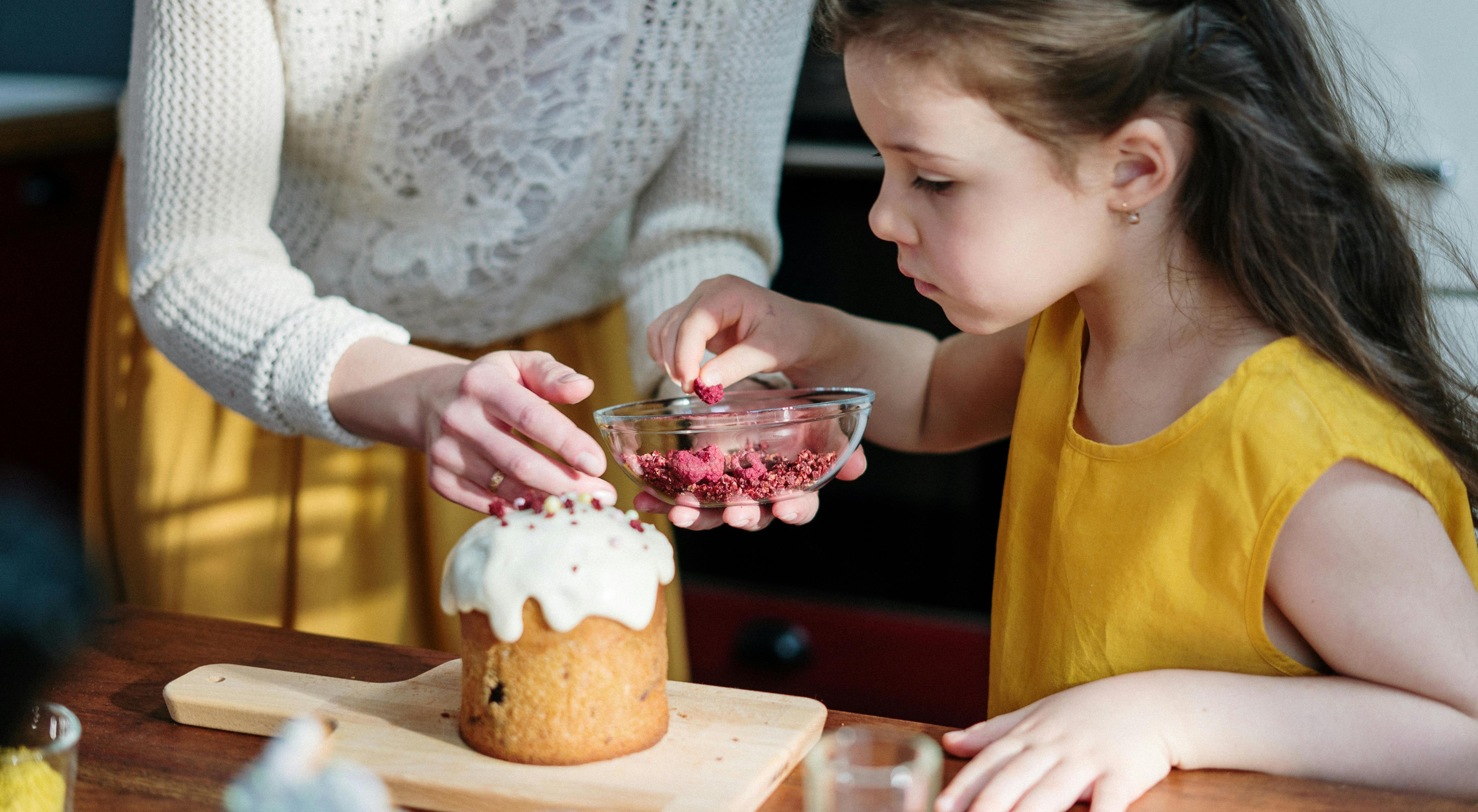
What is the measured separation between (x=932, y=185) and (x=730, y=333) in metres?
0.31

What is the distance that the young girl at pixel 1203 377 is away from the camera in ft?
2.62

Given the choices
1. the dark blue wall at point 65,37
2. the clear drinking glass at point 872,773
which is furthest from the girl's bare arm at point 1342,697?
the dark blue wall at point 65,37

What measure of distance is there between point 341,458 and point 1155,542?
0.90m

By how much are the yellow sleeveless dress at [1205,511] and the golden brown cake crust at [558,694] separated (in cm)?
38

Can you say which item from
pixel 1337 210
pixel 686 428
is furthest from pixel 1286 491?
pixel 686 428

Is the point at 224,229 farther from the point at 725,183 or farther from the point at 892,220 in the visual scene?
the point at 892,220

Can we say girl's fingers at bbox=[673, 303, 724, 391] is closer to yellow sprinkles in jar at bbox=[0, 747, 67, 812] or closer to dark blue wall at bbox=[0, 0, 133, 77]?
yellow sprinkles in jar at bbox=[0, 747, 67, 812]

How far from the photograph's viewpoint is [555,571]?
0.79 metres

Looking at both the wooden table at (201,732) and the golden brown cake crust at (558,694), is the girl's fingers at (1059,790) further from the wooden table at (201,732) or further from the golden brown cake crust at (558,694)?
the golden brown cake crust at (558,694)

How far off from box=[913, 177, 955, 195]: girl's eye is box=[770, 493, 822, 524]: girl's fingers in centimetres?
27

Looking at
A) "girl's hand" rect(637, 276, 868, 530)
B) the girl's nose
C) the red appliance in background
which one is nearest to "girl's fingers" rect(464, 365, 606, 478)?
"girl's hand" rect(637, 276, 868, 530)

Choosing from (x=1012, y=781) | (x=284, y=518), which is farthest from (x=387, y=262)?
(x=1012, y=781)

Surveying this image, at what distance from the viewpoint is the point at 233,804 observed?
0.47 metres

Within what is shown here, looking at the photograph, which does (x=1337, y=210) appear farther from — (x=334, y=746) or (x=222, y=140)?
(x=222, y=140)
